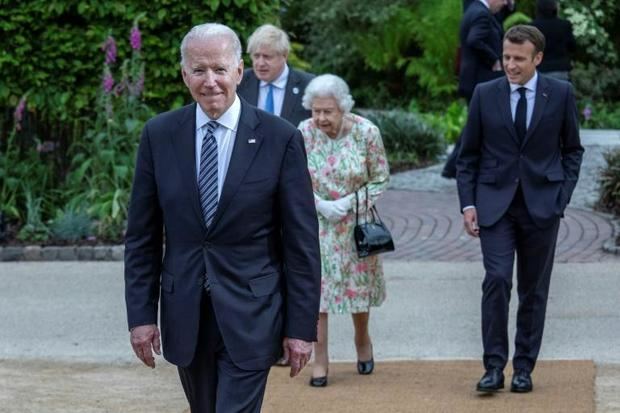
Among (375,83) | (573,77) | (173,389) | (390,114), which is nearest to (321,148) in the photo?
(173,389)

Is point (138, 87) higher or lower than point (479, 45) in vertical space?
lower

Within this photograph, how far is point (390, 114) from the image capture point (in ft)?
62.3

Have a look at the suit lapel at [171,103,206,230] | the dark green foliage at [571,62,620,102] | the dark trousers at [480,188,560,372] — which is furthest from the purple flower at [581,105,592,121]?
the suit lapel at [171,103,206,230]

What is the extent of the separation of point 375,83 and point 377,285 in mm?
17802

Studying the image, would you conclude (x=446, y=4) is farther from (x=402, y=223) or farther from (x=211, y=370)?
(x=211, y=370)

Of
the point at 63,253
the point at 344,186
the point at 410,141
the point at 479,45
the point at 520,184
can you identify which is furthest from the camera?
the point at 410,141

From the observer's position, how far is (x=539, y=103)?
24.8 ft

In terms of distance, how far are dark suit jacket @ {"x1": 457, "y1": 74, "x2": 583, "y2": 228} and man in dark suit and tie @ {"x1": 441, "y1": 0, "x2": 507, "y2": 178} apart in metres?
6.50

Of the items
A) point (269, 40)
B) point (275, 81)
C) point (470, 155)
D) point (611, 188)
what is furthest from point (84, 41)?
point (470, 155)

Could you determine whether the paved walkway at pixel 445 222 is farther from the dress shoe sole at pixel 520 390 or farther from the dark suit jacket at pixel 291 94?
the dress shoe sole at pixel 520 390

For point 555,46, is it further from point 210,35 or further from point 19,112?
point 210,35

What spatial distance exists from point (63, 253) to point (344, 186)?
15.0 ft

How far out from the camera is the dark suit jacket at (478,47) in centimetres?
1410

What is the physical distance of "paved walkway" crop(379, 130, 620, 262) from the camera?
11.8 m
